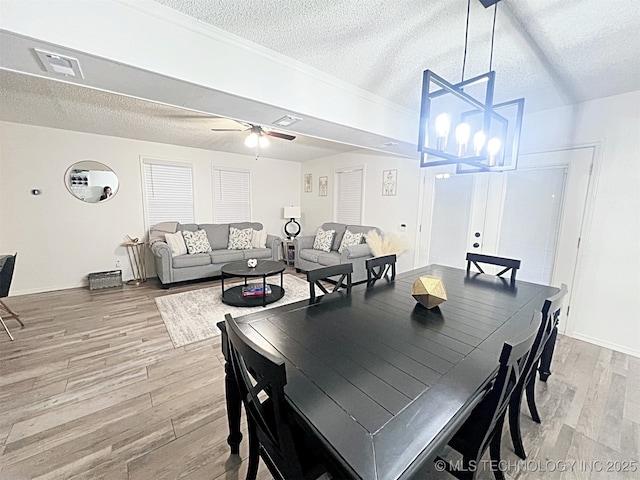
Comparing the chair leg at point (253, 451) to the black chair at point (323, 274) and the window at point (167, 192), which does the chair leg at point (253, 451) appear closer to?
the black chair at point (323, 274)

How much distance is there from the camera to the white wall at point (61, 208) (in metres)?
3.91

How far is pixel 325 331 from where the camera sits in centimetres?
144

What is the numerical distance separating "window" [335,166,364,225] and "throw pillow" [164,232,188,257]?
10.4 feet

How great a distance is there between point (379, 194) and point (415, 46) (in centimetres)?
324

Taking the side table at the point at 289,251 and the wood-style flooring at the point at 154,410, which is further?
the side table at the point at 289,251

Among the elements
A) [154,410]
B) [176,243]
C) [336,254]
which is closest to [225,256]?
[176,243]

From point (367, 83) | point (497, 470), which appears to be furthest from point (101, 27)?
point (497, 470)

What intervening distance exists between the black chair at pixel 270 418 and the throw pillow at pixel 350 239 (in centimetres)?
386

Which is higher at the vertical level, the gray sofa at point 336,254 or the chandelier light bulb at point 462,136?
the chandelier light bulb at point 462,136

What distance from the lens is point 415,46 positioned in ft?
6.20

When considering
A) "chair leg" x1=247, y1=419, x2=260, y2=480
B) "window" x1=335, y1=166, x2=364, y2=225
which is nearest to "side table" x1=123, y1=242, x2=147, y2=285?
"window" x1=335, y1=166, x2=364, y2=225

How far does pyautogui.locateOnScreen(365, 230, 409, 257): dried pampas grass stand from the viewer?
4.63 meters

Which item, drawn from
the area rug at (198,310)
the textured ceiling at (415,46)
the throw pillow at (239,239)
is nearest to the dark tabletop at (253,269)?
the area rug at (198,310)

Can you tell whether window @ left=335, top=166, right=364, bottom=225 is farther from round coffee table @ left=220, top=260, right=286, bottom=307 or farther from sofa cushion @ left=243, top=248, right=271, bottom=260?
round coffee table @ left=220, top=260, right=286, bottom=307
